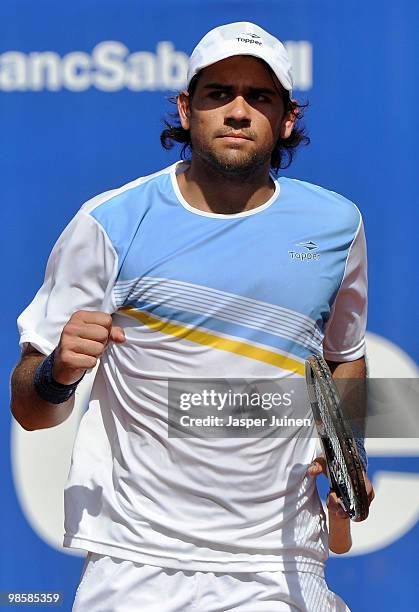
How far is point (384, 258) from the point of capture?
3357 millimetres

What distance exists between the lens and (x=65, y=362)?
213 cm

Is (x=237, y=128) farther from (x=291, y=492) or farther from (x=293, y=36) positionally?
(x=293, y=36)

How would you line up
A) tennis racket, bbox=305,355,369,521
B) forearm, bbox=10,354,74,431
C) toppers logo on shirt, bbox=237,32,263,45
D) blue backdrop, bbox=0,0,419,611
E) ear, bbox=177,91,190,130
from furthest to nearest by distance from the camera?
1. blue backdrop, bbox=0,0,419,611
2. ear, bbox=177,91,190,130
3. toppers logo on shirt, bbox=237,32,263,45
4. forearm, bbox=10,354,74,431
5. tennis racket, bbox=305,355,369,521

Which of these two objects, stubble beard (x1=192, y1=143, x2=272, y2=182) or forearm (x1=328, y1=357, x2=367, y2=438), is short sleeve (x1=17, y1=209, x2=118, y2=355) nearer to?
stubble beard (x1=192, y1=143, x2=272, y2=182)

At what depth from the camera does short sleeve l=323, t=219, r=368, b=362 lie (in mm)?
2547

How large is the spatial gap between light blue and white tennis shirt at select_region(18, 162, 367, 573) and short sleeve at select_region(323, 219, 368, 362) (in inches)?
4.2

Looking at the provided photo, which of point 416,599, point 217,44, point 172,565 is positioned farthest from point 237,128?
point 416,599

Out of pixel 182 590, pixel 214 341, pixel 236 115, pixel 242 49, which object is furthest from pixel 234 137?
pixel 182 590

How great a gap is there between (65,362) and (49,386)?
0.51 feet

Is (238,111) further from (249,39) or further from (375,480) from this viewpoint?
(375,480)

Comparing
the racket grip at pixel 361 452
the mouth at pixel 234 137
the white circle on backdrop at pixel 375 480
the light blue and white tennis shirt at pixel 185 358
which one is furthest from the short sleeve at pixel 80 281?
the white circle on backdrop at pixel 375 480

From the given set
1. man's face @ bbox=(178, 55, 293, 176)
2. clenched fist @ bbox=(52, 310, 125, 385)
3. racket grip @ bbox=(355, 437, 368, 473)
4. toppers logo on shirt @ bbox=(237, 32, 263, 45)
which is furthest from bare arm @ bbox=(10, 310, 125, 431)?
toppers logo on shirt @ bbox=(237, 32, 263, 45)

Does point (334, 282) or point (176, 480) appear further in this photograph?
point (334, 282)

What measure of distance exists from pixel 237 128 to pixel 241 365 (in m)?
0.51
